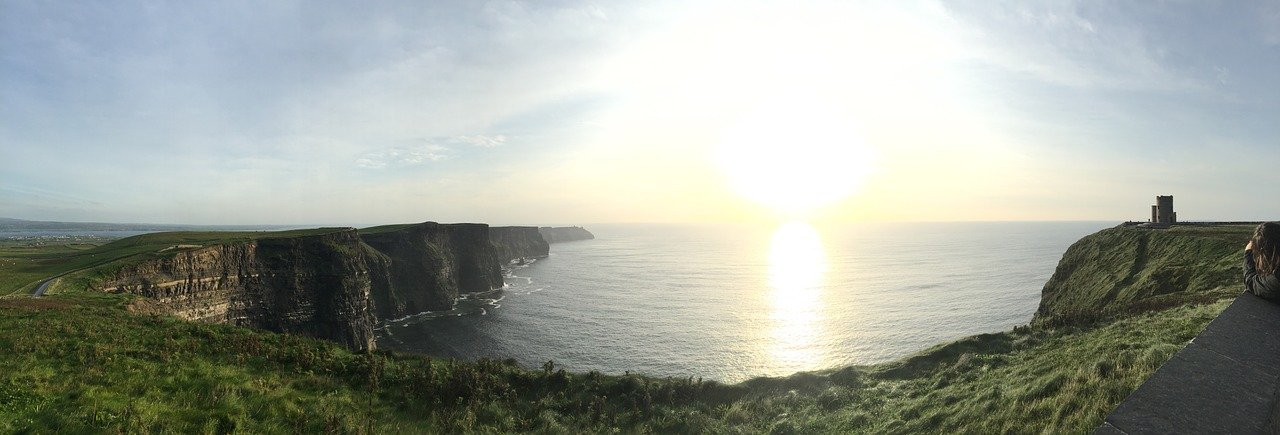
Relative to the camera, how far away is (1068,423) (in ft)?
28.0

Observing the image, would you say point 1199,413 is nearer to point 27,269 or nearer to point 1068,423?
point 1068,423

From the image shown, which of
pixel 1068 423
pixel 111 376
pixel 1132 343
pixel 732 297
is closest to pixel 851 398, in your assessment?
pixel 1132 343

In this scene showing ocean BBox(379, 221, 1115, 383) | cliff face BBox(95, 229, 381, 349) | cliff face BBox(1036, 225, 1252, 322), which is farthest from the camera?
ocean BBox(379, 221, 1115, 383)

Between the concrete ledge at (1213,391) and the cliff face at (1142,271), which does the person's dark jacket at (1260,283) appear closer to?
the concrete ledge at (1213,391)

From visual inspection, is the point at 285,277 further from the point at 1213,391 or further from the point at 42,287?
the point at 1213,391

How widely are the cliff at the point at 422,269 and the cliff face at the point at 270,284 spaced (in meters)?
10.6

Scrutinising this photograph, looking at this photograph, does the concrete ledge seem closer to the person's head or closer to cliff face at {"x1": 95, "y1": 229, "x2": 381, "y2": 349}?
the person's head

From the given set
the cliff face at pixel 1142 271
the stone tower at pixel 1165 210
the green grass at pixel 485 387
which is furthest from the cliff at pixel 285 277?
the stone tower at pixel 1165 210

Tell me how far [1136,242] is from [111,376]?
73.0 metres

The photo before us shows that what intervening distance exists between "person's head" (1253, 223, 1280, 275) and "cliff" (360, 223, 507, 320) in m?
86.7

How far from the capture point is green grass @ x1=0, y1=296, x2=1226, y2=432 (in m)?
10.6

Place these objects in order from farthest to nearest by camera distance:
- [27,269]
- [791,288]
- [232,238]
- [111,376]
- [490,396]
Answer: [791,288], [232,238], [27,269], [490,396], [111,376]

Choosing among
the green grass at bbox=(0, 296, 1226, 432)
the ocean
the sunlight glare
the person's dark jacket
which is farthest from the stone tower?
the person's dark jacket

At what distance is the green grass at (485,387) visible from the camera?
10.6m
